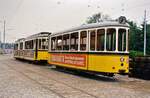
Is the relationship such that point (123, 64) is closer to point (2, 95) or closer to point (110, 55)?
point (110, 55)

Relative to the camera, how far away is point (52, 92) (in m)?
11.6

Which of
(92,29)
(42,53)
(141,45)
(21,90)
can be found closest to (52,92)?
(21,90)

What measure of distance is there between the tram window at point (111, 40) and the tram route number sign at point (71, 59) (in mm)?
1987

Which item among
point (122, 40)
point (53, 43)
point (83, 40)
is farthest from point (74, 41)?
point (53, 43)

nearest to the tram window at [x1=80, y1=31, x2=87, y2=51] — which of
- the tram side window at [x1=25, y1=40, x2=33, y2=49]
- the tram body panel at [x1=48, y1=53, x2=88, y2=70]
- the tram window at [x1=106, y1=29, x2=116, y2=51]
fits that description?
the tram body panel at [x1=48, y1=53, x2=88, y2=70]

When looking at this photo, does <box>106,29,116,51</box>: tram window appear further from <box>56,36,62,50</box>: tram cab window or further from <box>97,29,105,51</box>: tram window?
<box>56,36,62,50</box>: tram cab window

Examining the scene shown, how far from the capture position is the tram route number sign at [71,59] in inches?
702

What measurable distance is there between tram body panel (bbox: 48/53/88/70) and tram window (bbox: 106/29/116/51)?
1737 millimetres

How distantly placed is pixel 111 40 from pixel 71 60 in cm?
406

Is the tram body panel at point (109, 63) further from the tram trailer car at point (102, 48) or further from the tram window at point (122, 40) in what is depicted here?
the tram window at point (122, 40)

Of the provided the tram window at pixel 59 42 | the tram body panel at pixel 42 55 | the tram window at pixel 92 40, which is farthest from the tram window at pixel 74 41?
the tram body panel at pixel 42 55

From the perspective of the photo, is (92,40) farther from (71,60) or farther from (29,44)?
(29,44)

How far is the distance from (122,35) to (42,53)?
45.9ft

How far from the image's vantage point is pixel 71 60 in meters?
19.4
